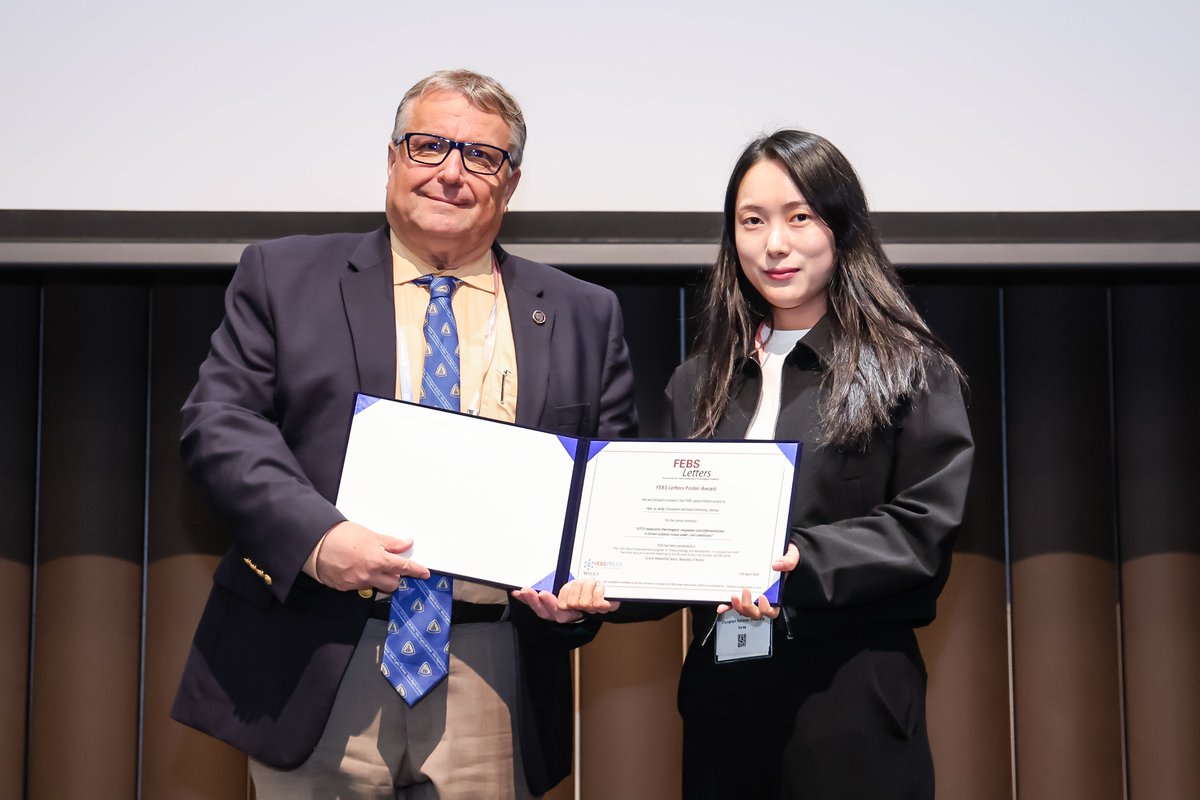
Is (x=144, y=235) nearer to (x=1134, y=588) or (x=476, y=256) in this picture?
(x=476, y=256)

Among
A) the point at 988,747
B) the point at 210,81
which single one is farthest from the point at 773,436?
the point at 210,81

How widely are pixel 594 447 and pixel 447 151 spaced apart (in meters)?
0.49

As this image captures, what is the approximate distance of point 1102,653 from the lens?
2406 mm

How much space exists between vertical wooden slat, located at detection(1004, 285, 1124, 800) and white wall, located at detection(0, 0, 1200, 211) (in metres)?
0.36

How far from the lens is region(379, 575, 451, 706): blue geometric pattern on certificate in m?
1.46

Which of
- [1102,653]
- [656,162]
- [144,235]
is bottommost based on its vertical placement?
[1102,653]

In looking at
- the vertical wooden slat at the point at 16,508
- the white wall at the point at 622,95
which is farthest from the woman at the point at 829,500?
the vertical wooden slat at the point at 16,508

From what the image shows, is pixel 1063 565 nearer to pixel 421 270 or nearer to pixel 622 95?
pixel 622 95

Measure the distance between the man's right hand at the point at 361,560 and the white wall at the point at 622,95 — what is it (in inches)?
42.4

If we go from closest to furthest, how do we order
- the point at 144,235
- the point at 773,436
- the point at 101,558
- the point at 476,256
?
1. the point at 773,436
2. the point at 476,256
3. the point at 144,235
4. the point at 101,558

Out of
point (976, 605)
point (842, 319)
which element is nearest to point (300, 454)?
point (842, 319)

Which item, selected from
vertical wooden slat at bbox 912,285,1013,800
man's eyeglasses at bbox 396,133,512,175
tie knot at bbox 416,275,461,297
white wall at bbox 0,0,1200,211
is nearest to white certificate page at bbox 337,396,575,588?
tie knot at bbox 416,275,461,297

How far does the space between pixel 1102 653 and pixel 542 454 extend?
1554mm

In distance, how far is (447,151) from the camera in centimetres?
163
